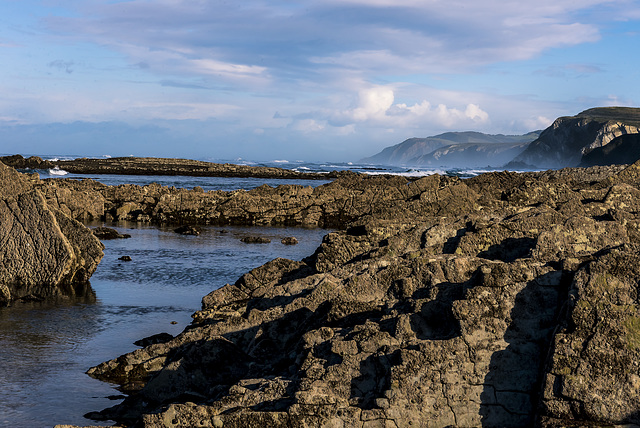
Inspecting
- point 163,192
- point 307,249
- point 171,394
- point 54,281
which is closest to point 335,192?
point 163,192

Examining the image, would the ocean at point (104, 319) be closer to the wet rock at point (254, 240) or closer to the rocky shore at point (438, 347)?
the wet rock at point (254, 240)

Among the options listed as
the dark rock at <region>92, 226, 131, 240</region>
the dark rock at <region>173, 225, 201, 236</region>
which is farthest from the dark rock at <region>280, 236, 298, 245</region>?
the dark rock at <region>92, 226, 131, 240</region>

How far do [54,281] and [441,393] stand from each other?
12860 millimetres

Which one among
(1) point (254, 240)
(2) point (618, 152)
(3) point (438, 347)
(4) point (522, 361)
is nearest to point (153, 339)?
(3) point (438, 347)

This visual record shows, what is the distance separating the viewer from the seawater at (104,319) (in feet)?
30.0

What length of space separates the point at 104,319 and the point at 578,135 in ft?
550

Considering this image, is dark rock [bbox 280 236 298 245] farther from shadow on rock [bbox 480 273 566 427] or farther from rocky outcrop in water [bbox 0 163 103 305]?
shadow on rock [bbox 480 273 566 427]

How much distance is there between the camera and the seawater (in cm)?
913

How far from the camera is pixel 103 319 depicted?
14008 mm

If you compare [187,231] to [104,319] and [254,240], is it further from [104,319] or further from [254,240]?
[104,319]

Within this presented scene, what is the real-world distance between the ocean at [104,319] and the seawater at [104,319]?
1 cm

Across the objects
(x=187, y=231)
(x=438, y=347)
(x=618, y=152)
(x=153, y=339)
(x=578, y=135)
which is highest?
(x=578, y=135)

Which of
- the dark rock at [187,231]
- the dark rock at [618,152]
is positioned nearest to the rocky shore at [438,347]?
the dark rock at [187,231]

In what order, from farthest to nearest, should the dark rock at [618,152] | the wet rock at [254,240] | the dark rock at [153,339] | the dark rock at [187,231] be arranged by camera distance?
the dark rock at [618,152] < the dark rock at [187,231] < the wet rock at [254,240] < the dark rock at [153,339]
